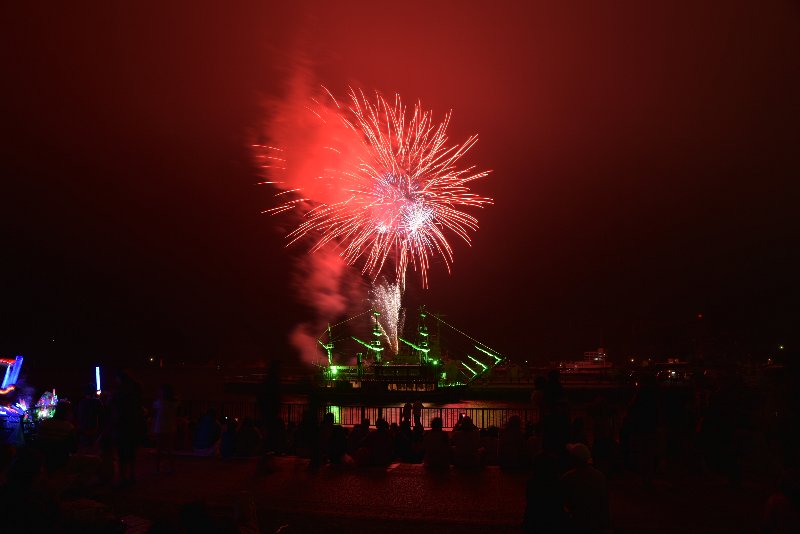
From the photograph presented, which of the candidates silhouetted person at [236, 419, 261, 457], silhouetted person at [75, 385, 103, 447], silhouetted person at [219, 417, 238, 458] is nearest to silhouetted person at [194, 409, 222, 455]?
silhouetted person at [219, 417, 238, 458]

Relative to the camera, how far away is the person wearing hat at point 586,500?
5992 mm

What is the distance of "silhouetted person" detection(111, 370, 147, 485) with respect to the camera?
10347 mm

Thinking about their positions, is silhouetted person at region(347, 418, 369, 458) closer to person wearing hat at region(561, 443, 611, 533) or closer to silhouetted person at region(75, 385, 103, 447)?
silhouetted person at region(75, 385, 103, 447)

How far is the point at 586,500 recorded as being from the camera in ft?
19.8

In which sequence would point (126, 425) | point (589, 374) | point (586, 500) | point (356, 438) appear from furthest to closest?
1. point (589, 374)
2. point (356, 438)
3. point (126, 425)
4. point (586, 500)

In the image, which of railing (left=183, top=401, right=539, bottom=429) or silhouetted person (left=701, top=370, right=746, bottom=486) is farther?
railing (left=183, top=401, right=539, bottom=429)

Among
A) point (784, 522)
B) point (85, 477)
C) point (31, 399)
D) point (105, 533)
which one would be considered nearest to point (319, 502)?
point (85, 477)

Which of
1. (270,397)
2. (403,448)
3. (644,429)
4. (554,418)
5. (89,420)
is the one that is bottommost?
(403,448)

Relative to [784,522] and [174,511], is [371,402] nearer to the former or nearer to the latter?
[174,511]

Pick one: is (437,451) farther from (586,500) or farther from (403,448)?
(586,500)

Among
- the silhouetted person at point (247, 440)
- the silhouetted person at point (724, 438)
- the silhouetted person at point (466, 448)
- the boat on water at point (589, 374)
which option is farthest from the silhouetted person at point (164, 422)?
the boat on water at point (589, 374)

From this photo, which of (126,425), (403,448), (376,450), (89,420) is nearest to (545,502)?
(376,450)

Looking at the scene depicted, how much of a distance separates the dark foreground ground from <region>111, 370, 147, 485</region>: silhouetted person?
1.28 feet

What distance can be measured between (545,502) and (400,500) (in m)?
4.04
